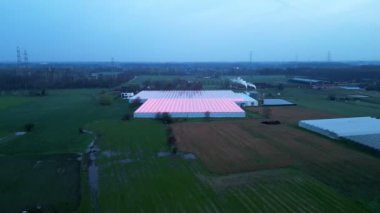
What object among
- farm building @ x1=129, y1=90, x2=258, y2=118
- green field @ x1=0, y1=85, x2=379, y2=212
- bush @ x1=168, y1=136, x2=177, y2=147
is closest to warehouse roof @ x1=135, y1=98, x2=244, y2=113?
farm building @ x1=129, y1=90, x2=258, y2=118

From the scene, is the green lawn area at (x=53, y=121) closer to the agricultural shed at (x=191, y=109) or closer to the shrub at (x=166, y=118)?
the agricultural shed at (x=191, y=109)

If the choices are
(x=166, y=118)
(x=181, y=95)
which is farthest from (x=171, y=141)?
(x=181, y=95)

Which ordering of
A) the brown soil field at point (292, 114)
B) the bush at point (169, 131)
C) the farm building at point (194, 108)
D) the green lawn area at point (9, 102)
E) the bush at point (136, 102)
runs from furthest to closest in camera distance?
the green lawn area at point (9, 102), the bush at point (136, 102), the farm building at point (194, 108), the brown soil field at point (292, 114), the bush at point (169, 131)

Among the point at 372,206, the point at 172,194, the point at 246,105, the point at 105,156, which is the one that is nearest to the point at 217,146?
the point at 105,156

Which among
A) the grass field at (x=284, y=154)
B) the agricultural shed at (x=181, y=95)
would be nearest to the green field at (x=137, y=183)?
the grass field at (x=284, y=154)

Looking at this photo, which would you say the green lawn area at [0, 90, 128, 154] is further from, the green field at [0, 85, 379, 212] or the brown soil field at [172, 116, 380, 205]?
the brown soil field at [172, 116, 380, 205]

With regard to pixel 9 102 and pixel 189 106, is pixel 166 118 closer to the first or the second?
pixel 189 106

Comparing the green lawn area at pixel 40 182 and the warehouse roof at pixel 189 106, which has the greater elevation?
the warehouse roof at pixel 189 106
